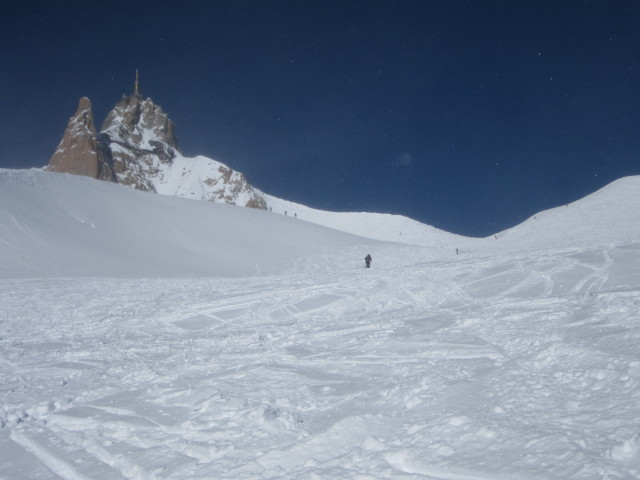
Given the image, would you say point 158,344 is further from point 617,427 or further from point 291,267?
point 291,267

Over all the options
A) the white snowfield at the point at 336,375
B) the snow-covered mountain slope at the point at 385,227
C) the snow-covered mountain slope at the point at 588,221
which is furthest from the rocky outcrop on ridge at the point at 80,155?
the white snowfield at the point at 336,375

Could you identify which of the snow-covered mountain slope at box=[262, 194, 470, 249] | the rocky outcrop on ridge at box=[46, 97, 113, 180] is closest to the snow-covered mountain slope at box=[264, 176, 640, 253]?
the snow-covered mountain slope at box=[262, 194, 470, 249]

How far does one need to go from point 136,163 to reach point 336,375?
18696 cm

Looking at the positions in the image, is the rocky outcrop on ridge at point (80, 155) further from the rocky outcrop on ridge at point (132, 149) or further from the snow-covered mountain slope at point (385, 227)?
the snow-covered mountain slope at point (385, 227)

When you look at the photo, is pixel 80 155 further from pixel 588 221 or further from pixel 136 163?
pixel 588 221

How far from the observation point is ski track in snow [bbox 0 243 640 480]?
3420 millimetres

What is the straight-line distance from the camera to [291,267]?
23.8m

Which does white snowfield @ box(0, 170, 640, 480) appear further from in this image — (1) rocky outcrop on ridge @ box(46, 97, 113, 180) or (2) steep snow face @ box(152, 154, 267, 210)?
(2) steep snow face @ box(152, 154, 267, 210)

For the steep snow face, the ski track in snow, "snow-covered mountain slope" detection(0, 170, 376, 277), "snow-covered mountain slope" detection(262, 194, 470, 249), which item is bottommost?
the ski track in snow

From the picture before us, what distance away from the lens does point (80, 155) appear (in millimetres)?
140125

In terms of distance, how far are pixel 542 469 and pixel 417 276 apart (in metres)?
11.4

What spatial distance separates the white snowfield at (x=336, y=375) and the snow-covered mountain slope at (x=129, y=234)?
5.40 meters

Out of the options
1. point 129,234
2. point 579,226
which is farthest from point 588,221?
point 129,234

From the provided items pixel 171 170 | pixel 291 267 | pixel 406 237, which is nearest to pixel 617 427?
pixel 291 267
